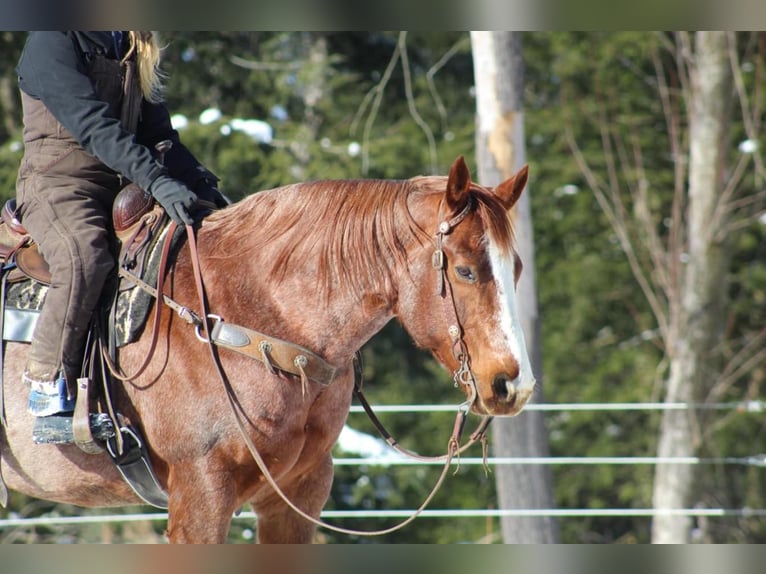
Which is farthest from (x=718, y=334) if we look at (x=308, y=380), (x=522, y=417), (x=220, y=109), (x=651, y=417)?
(x=308, y=380)

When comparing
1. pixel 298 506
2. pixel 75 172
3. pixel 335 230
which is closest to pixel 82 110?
pixel 75 172

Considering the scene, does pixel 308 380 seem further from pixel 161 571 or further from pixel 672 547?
pixel 672 547

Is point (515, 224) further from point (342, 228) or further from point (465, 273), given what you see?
point (465, 273)

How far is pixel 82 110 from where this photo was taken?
3137 mm

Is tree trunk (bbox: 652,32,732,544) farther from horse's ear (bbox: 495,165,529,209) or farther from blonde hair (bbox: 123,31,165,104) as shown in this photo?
blonde hair (bbox: 123,31,165,104)

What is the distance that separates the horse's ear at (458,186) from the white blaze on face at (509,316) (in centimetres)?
15

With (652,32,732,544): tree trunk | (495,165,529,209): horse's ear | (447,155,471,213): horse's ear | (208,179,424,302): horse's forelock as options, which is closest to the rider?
(208,179,424,302): horse's forelock

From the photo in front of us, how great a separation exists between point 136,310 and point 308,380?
0.60 meters

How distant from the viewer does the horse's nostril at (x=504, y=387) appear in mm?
2811

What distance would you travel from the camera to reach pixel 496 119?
21.8 ft

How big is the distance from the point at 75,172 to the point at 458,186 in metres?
1.32

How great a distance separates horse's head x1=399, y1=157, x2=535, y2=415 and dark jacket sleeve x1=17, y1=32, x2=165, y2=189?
3.10 feet

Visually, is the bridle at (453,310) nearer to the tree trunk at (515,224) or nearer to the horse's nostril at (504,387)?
the horse's nostril at (504,387)

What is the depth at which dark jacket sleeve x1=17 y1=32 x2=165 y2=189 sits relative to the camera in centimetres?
313
